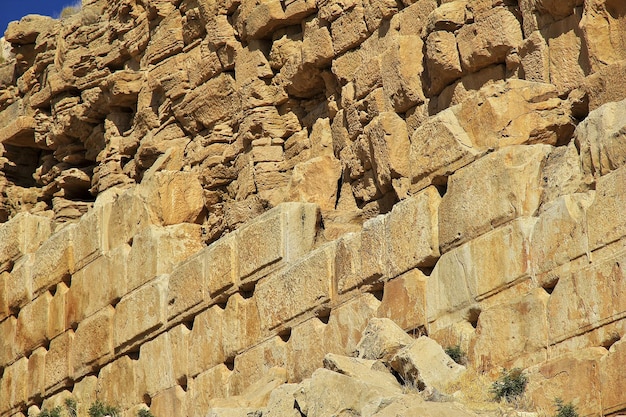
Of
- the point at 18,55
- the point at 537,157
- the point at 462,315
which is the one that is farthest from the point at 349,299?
the point at 18,55

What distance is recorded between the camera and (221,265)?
15.3 m

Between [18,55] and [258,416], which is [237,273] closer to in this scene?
[258,416]

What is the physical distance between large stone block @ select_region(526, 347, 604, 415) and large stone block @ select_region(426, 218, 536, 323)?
960mm

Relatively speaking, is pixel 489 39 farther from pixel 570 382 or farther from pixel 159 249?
pixel 159 249

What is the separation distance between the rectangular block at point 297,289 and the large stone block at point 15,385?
538 cm

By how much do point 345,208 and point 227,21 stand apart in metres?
3.28

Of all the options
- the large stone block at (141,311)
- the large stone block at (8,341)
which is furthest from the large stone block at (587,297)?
the large stone block at (8,341)

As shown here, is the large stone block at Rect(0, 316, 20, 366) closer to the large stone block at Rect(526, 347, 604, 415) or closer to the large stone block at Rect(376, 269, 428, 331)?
the large stone block at Rect(376, 269, 428, 331)

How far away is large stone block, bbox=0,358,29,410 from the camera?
18938 millimetres

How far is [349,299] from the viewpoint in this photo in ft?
44.1

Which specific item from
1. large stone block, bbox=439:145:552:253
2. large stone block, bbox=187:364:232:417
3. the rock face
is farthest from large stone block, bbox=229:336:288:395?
large stone block, bbox=439:145:552:253

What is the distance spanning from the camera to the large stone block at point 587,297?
10.6m

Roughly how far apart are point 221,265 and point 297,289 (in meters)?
1.44

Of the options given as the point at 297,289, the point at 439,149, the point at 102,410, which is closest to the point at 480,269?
the point at 439,149
